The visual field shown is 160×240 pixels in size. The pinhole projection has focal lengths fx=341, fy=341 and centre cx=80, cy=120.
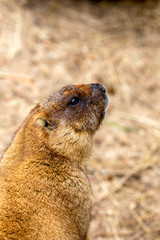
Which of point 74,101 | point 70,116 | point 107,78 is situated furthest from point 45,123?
point 107,78

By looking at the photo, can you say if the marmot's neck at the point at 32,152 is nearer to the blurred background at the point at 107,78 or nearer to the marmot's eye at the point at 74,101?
the marmot's eye at the point at 74,101

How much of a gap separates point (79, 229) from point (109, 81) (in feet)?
17.2

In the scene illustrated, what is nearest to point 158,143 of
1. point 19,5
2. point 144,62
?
point 144,62


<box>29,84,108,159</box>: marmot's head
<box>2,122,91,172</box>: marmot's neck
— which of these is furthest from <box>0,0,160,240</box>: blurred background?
<box>29,84,108,159</box>: marmot's head

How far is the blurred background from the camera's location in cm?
552

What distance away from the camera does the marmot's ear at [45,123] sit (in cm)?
342

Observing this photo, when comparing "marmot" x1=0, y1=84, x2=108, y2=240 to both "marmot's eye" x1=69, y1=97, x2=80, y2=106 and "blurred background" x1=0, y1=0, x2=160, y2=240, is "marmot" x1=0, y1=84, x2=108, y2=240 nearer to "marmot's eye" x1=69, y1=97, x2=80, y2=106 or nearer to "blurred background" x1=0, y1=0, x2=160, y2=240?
"marmot's eye" x1=69, y1=97, x2=80, y2=106

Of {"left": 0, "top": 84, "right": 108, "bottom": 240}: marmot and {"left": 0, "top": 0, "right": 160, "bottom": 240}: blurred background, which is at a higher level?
{"left": 0, "top": 0, "right": 160, "bottom": 240}: blurred background

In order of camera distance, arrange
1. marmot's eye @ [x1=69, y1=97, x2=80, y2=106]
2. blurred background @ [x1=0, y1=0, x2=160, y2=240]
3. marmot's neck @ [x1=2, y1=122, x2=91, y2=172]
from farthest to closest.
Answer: blurred background @ [x1=0, y1=0, x2=160, y2=240] < marmot's eye @ [x1=69, y1=97, x2=80, y2=106] < marmot's neck @ [x1=2, y1=122, x2=91, y2=172]

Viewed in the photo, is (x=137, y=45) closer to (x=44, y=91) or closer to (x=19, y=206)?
(x=44, y=91)

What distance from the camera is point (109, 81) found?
26.6 feet

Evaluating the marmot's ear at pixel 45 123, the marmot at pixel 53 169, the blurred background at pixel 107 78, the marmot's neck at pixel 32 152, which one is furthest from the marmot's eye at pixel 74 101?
the blurred background at pixel 107 78

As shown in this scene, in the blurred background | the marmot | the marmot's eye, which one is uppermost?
the blurred background

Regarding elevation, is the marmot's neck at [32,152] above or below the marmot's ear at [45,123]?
below
